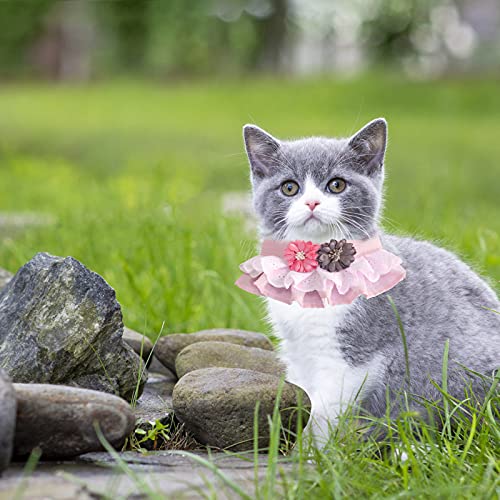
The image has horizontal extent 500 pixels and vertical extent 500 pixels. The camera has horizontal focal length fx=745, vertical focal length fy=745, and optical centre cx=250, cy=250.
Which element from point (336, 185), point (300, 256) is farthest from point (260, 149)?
point (300, 256)

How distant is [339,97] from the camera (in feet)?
51.7

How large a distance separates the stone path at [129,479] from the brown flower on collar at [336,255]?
26.3 inches

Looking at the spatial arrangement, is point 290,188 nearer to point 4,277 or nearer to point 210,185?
point 4,277

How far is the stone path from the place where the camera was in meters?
1.76

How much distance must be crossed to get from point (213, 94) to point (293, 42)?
10.3 m

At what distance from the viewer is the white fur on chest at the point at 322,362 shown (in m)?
2.35

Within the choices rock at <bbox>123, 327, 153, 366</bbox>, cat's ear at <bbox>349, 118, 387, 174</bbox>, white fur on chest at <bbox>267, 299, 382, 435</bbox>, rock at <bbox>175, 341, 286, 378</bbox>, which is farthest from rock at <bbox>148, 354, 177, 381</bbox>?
cat's ear at <bbox>349, 118, 387, 174</bbox>

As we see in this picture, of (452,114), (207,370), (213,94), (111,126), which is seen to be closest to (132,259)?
(207,370)

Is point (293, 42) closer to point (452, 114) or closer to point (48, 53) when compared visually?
point (48, 53)

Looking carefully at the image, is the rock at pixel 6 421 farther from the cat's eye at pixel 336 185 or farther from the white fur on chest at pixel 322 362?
the cat's eye at pixel 336 185

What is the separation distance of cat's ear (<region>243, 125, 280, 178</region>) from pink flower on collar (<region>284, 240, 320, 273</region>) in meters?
0.33

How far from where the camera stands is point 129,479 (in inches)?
74.4

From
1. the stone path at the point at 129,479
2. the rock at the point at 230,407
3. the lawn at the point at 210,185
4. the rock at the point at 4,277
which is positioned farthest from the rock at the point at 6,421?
the rock at the point at 4,277

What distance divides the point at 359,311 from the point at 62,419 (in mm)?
1011
